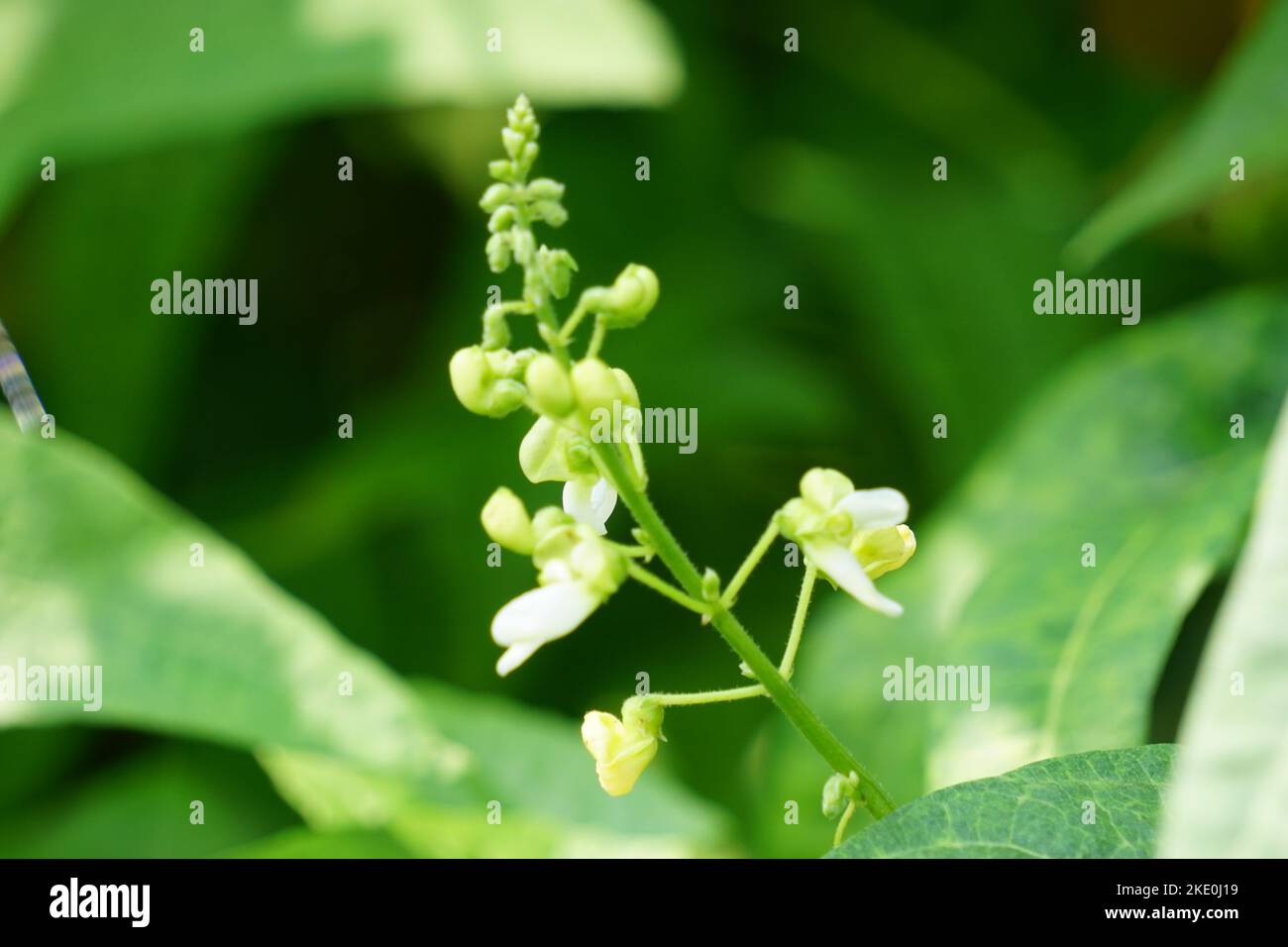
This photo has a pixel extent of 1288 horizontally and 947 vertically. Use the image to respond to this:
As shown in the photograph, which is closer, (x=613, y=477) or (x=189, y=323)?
(x=613, y=477)

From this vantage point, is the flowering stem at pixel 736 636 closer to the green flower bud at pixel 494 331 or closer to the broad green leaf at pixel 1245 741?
the green flower bud at pixel 494 331

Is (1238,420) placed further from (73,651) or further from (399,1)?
(73,651)

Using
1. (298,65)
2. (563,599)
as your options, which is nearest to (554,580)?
(563,599)

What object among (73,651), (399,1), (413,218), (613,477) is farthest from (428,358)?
(613,477)

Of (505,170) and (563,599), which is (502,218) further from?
(563,599)

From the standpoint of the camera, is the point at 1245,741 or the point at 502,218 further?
the point at 502,218

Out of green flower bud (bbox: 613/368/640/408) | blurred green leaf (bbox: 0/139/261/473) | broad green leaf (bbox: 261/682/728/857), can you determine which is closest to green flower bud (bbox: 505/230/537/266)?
green flower bud (bbox: 613/368/640/408)
